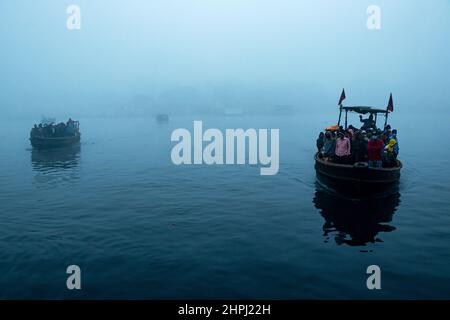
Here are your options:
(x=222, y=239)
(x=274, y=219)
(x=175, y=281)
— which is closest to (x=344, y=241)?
(x=274, y=219)

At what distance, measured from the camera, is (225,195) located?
2028 centimetres

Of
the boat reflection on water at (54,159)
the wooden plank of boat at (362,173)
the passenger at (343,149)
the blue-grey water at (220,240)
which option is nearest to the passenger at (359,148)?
the passenger at (343,149)

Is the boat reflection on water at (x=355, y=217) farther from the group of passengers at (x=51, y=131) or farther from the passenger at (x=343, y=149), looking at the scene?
the group of passengers at (x=51, y=131)

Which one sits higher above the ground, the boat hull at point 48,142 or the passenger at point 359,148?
the passenger at point 359,148

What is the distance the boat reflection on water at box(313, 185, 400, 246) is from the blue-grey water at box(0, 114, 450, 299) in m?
0.07

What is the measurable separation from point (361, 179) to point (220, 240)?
8.16 m

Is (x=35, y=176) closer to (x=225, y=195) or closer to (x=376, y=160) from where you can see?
(x=225, y=195)

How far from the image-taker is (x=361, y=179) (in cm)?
1672

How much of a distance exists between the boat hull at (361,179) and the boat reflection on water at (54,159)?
967 inches

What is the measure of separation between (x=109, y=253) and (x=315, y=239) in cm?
757

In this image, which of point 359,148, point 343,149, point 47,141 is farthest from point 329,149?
point 47,141

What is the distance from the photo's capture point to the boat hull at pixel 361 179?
1666 cm
